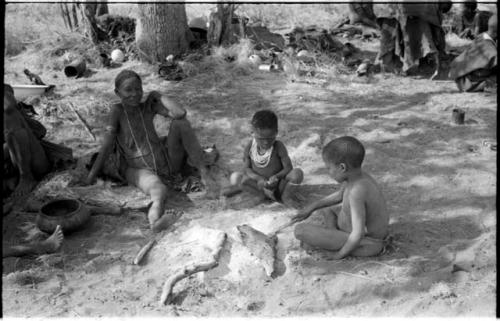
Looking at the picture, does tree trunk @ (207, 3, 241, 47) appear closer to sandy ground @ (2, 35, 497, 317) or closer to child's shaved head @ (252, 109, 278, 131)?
sandy ground @ (2, 35, 497, 317)

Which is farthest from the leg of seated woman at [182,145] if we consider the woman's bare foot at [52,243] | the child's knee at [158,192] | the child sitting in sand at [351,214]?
the child sitting in sand at [351,214]

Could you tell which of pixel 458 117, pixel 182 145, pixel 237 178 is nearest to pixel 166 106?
pixel 182 145

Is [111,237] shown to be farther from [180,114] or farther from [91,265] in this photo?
[180,114]

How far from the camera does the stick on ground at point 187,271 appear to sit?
3.46 m

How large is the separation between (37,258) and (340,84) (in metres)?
5.16

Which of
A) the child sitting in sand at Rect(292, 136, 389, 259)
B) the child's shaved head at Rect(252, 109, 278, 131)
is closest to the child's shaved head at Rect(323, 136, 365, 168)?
the child sitting in sand at Rect(292, 136, 389, 259)

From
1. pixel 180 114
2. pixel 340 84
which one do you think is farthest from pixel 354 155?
pixel 340 84

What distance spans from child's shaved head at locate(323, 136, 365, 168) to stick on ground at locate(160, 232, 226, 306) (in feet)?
3.22

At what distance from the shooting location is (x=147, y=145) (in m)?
5.08

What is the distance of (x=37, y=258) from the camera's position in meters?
3.97

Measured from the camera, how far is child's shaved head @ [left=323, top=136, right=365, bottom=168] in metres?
3.61

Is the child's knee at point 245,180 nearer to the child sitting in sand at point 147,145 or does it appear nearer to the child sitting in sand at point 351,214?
the child sitting in sand at point 147,145

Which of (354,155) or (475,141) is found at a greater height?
(354,155)

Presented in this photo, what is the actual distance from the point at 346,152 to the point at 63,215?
2.16 m
